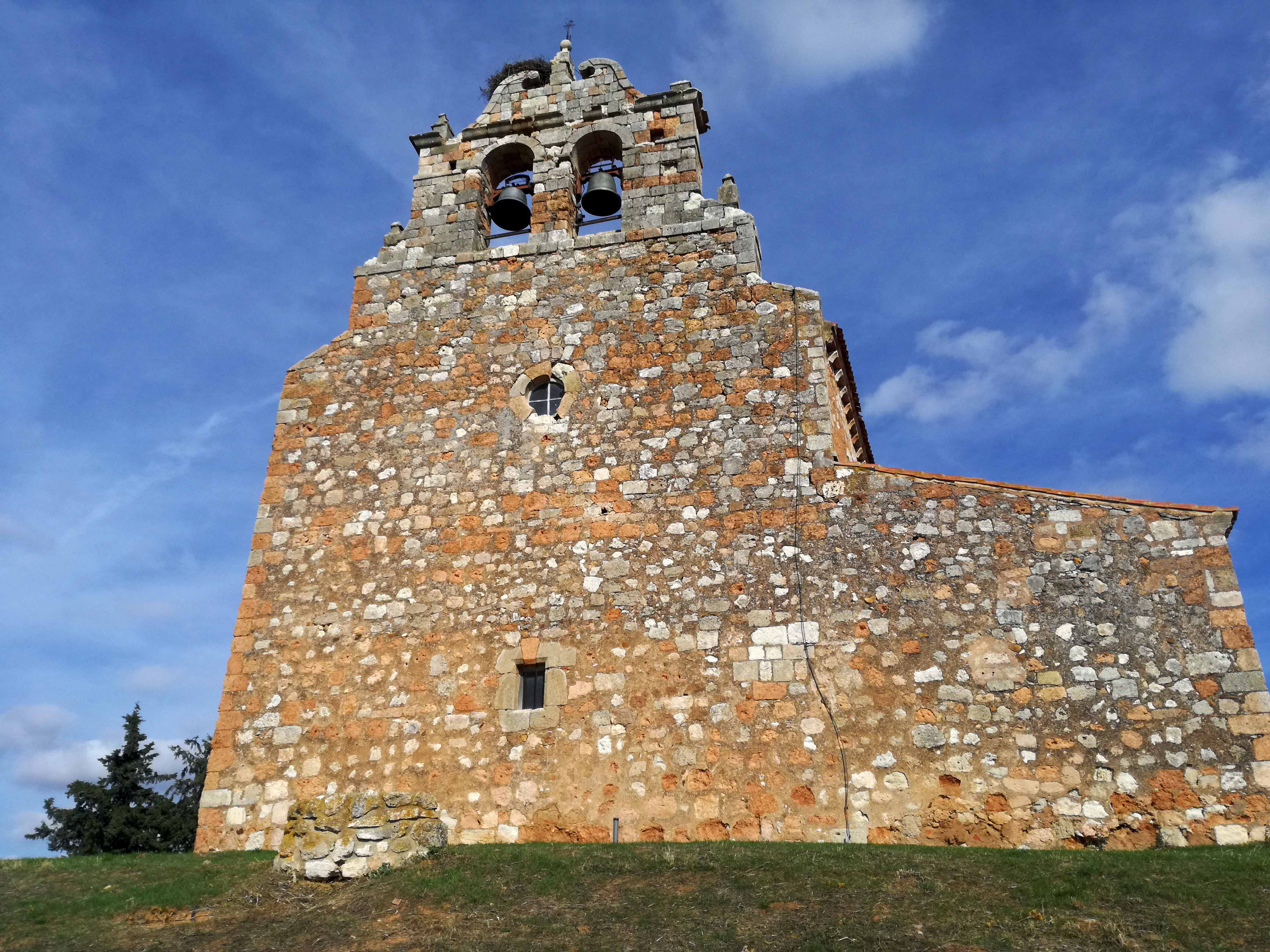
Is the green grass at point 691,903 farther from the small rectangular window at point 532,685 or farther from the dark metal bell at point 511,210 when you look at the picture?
the dark metal bell at point 511,210

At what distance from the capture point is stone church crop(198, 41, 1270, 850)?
Answer: 9.09 m

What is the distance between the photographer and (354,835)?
27.9 ft

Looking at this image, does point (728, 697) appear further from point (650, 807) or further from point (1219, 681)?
point (1219, 681)

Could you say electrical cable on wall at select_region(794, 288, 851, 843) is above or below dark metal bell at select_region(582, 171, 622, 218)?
below

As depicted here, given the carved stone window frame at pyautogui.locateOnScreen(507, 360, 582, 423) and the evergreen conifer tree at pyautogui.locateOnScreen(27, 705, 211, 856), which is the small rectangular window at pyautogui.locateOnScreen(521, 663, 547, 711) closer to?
the carved stone window frame at pyautogui.locateOnScreen(507, 360, 582, 423)

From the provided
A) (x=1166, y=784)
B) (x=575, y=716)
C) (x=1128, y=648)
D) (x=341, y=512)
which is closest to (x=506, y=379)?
(x=341, y=512)

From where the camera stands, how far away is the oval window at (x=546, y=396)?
11.9 meters

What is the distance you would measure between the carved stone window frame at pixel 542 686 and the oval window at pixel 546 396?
111 inches

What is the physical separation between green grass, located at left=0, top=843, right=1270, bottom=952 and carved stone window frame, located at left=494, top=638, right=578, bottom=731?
5.01 feet

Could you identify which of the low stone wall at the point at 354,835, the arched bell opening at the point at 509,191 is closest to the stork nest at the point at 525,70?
the arched bell opening at the point at 509,191

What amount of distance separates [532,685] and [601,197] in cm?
668

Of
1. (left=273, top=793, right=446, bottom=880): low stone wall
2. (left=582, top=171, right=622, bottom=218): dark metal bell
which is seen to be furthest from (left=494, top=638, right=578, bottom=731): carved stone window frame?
(left=582, top=171, right=622, bottom=218): dark metal bell

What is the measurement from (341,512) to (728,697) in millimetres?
5044

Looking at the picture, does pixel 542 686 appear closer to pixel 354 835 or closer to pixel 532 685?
pixel 532 685
